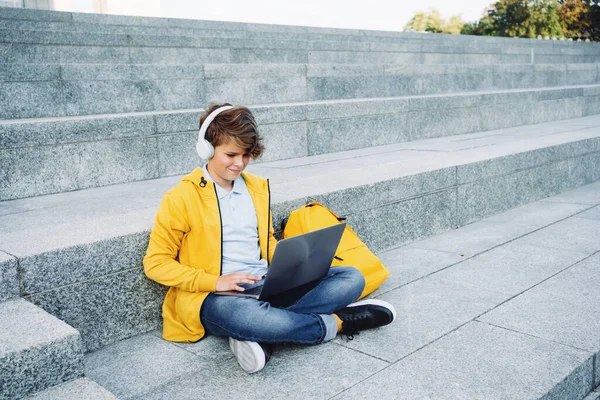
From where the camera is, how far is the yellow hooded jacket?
3.08 metres

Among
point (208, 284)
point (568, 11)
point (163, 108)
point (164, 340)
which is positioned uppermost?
point (568, 11)

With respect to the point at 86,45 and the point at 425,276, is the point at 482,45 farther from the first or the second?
the point at 425,276

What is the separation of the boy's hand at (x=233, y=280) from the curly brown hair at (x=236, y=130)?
25.1 inches

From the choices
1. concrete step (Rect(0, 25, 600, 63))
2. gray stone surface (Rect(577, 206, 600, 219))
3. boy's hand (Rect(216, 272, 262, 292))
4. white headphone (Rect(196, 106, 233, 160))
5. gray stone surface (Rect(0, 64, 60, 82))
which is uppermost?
concrete step (Rect(0, 25, 600, 63))

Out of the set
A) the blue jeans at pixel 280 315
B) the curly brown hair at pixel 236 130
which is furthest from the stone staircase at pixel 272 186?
the curly brown hair at pixel 236 130

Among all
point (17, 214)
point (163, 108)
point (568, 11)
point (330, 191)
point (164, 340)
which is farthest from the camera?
point (568, 11)

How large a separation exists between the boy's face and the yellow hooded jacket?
0.30 feet

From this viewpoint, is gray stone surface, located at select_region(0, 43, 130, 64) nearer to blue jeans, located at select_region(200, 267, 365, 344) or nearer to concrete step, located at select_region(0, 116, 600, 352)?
concrete step, located at select_region(0, 116, 600, 352)

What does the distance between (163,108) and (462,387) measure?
5051 millimetres

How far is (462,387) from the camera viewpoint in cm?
268

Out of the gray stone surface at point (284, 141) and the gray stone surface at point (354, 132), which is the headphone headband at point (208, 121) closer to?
the gray stone surface at point (284, 141)

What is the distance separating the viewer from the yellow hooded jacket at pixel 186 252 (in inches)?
121

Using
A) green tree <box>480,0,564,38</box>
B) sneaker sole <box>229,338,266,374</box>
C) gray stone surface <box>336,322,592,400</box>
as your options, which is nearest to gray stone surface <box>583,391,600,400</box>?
gray stone surface <box>336,322,592,400</box>

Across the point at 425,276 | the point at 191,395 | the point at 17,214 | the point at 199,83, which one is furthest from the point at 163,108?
the point at 191,395
